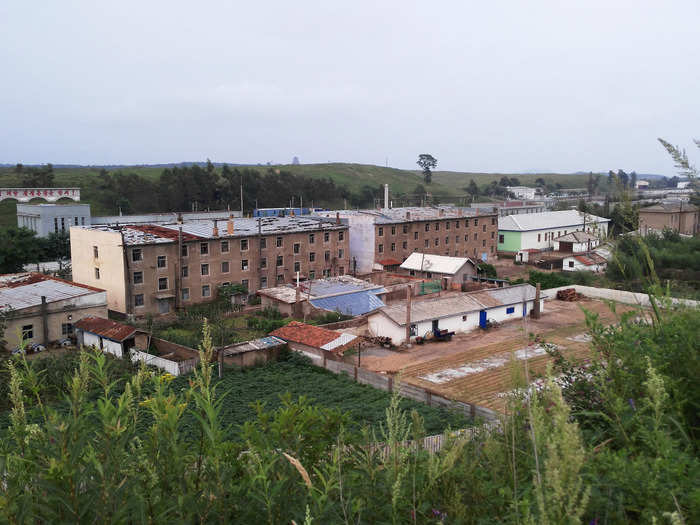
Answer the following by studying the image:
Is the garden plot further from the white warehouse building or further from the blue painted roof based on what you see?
the blue painted roof

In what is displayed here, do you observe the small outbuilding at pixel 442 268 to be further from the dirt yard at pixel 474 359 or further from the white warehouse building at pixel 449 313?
the dirt yard at pixel 474 359

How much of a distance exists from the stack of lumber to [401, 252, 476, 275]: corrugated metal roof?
6.57 metres

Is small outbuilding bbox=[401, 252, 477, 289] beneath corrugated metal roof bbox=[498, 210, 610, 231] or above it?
beneath

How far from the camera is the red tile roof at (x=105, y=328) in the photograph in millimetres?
22984

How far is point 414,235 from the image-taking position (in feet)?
147

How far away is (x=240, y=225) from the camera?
125 ft

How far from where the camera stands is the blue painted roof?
99.8 feet

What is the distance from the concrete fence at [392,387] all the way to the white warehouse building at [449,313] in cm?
468

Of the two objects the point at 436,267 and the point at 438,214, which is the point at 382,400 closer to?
the point at 436,267

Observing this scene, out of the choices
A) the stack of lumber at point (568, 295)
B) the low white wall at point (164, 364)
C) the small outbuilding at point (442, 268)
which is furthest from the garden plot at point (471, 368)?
the small outbuilding at point (442, 268)

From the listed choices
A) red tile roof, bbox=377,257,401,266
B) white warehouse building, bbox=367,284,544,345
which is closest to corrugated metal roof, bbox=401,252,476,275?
red tile roof, bbox=377,257,401,266

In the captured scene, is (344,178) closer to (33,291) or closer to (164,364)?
(33,291)

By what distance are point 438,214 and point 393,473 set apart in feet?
150

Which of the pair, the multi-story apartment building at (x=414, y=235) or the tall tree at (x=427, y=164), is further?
the tall tree at (x=427, y=164)
